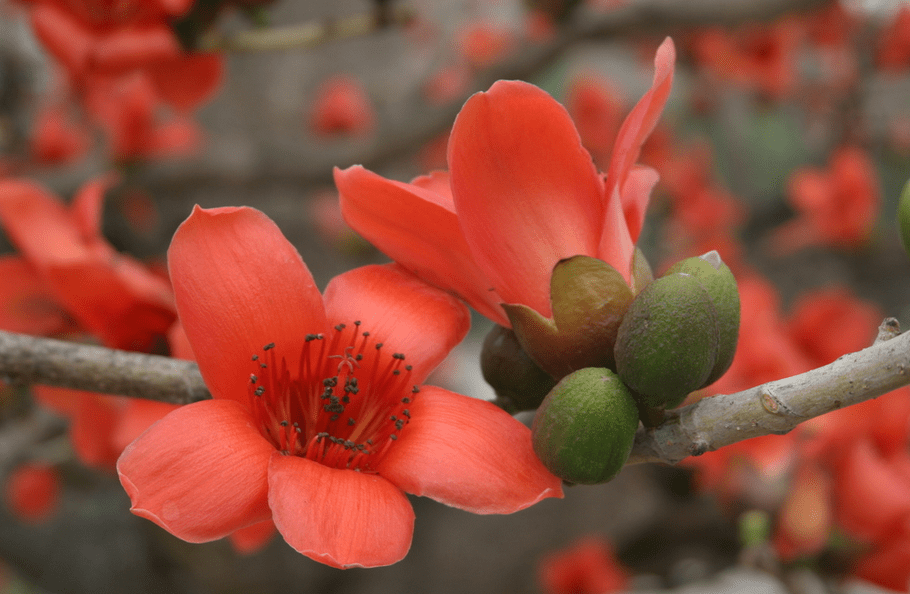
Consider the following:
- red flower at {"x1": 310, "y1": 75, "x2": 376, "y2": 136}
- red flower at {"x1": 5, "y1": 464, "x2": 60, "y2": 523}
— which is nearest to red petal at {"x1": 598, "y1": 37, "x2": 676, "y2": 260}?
red flower at {"x1": 5, "y1": 464, "x2": 60, "y2": 523}

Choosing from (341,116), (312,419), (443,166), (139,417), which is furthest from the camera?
(443,166)

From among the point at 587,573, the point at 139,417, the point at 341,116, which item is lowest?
the point at 587,573

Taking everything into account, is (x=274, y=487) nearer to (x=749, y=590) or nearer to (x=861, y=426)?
(x=861, y=426)

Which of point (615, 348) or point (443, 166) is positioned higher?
point (615, 348)

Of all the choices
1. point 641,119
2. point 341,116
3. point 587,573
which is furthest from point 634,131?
point 341,116

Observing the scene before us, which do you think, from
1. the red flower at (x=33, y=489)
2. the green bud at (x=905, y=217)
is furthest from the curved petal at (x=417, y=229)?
the red flower at (x=33, y=489)

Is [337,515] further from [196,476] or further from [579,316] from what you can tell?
[579,316]
